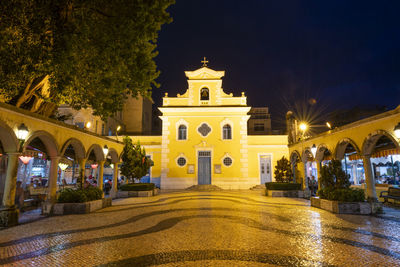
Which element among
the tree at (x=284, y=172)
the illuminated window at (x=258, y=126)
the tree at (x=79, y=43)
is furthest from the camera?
the illuminated window at (x=258, y=126)

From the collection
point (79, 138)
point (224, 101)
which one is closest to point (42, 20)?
point (79, 138)

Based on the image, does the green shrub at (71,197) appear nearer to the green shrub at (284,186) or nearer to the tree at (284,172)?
the green shrub at (284,186)

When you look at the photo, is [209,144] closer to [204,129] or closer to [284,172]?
[204,129]

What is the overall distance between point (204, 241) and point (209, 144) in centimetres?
1751

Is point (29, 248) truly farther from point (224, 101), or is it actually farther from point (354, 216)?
point (224, 101)

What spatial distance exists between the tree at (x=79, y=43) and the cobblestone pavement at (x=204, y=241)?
18.0ft

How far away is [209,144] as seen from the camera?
23.3m

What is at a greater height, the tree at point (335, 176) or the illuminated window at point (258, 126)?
the illuminated window at point (258, 126)

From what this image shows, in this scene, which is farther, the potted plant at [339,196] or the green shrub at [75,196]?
the green shrub at [75,196]

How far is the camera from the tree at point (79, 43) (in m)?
7.46

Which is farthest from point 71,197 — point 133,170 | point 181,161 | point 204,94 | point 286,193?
A: point 204,94

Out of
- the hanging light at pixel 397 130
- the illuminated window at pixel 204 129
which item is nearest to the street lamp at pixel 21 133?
the hanging light at pixel 397 130

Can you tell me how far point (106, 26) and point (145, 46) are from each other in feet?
5.46

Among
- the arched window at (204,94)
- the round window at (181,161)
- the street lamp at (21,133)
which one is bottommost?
the round window at (181,161)
